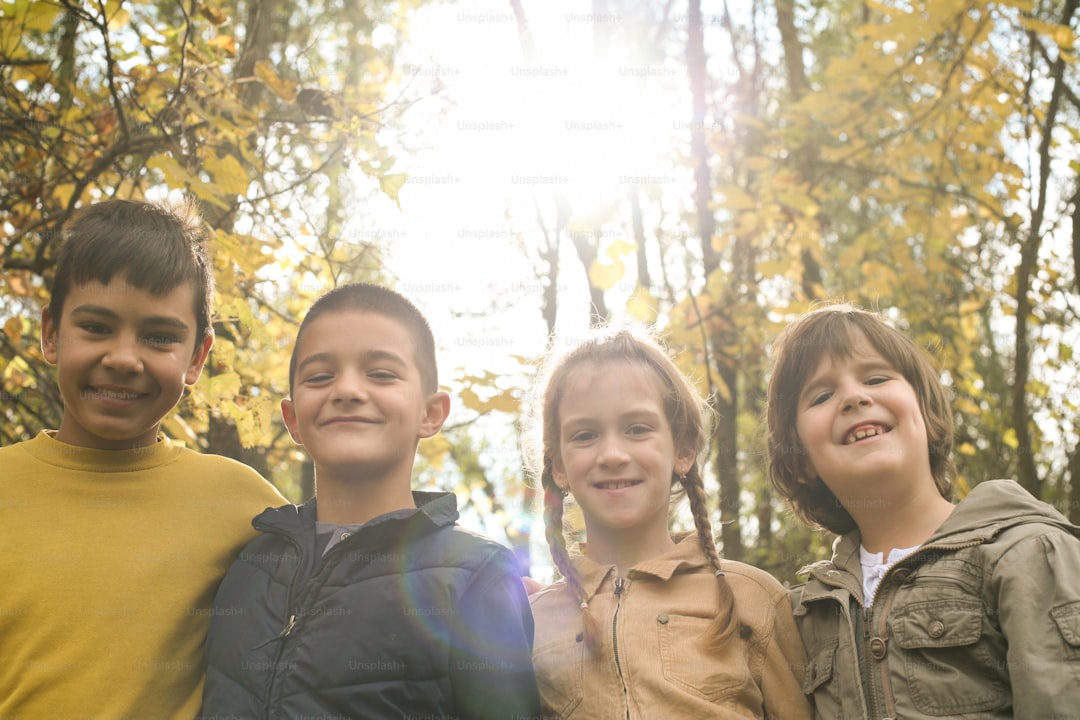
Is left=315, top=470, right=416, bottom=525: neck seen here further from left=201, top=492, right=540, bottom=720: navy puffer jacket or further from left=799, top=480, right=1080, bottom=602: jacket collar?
left=799, top=480, right=1080, bottom=602: jacket collar

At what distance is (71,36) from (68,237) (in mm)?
1670

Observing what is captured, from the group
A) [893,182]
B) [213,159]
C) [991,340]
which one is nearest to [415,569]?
[213,159]

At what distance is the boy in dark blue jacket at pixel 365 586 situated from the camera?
182 centimetres

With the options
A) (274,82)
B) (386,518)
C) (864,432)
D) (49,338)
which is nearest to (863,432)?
(864,432)

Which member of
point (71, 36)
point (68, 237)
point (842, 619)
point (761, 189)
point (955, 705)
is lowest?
point (955, 705)

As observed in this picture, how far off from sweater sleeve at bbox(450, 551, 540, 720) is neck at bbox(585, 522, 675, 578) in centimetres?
55

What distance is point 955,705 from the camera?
185cm

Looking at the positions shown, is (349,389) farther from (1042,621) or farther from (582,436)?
(1042,621)

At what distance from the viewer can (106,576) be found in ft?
6.34

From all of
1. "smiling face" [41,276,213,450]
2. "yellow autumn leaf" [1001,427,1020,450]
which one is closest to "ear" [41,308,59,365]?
"smiling face" [41,276,213,450]

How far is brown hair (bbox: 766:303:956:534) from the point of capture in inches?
93.3

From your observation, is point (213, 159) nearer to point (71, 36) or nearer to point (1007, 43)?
point (71, 36)

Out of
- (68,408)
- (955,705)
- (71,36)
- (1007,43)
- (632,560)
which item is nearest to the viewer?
(955,705)

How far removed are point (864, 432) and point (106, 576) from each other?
194cm
